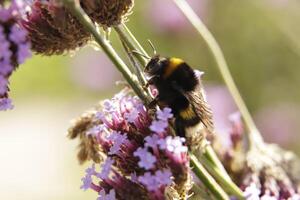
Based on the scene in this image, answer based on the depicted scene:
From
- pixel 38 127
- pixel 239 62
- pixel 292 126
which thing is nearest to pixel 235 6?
pixel 239 62

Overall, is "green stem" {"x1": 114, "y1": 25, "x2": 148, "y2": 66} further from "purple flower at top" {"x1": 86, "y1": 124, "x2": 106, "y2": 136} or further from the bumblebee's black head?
"purple flower at top" {"x1": 86, "y1": 124, "x2": 106, "y2": 136}

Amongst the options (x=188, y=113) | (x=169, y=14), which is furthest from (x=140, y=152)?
(x=169, y=14)

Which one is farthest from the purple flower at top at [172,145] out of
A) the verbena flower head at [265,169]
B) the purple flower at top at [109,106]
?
the verbena flower head at [265,169]

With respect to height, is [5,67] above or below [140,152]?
above

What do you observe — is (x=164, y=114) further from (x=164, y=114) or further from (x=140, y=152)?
(x=140, y=152)

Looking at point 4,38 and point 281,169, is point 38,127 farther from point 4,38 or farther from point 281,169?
point 4,38

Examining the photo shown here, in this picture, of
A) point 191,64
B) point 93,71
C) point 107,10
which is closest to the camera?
point 107,10
